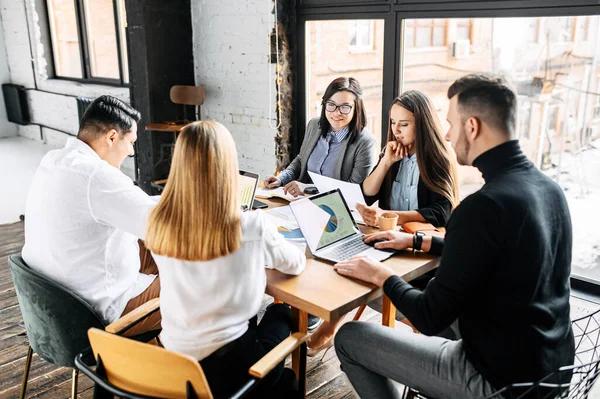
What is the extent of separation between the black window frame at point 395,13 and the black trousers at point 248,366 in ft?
7.21

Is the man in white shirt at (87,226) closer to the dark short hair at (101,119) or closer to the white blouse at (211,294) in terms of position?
the dark short hair at (101,119)

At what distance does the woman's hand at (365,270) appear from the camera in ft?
5.46

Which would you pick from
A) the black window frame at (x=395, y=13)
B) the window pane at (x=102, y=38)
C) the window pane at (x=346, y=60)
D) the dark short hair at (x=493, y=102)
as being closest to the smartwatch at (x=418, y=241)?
the dark short hair at (x=493, y=102)

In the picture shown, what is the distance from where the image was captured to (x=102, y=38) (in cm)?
664

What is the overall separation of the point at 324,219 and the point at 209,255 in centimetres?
62

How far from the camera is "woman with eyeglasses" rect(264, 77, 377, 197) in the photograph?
10.0 ft

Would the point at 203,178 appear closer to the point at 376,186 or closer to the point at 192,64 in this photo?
the point at 376,186

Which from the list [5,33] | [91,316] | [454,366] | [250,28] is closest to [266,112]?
[250,28]

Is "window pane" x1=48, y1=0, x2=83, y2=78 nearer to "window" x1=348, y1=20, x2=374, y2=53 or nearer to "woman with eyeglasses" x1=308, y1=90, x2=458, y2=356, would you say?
"window" x1=348, y1=20, x2=374, y2=53

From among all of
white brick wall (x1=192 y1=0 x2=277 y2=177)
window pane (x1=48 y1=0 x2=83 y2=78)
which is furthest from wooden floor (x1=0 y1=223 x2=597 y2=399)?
window pane (x1=48 y1=0 x2=83 y2=78)

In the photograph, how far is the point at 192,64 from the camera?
5.11 m

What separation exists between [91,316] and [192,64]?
3688 mm

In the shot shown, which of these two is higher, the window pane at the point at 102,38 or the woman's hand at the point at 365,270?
the window pane at the point at 102,38

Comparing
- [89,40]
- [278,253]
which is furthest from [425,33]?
[89,40]
